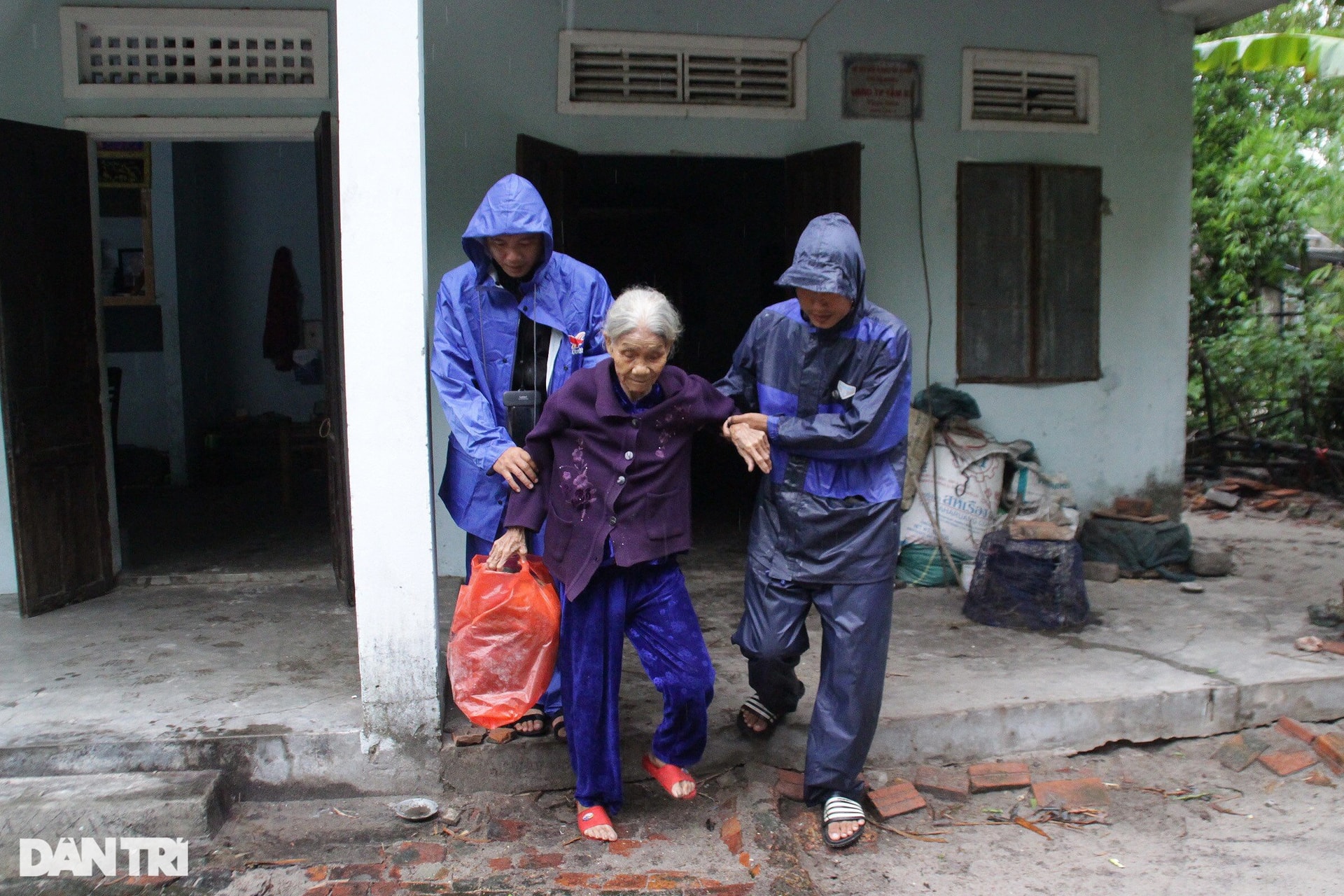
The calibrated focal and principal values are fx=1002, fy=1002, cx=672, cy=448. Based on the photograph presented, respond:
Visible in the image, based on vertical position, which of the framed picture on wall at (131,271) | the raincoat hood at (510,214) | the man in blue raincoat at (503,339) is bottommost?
the man in blue raincoat at (503,339)

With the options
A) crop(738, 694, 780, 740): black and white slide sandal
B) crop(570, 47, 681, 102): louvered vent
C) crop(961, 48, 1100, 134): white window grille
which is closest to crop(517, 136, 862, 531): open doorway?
crop(961, 48, 1100, 134): white window grille

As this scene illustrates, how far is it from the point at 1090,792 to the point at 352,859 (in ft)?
8.34

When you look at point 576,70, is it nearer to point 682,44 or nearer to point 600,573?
point 682,44

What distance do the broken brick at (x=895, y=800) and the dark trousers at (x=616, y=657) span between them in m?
0.74

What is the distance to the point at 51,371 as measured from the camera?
510 centimetres

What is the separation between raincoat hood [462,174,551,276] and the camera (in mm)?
3193

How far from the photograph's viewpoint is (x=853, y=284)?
9.95 feet

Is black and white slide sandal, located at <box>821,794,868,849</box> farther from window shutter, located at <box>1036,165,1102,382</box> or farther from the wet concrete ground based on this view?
window shutter, located at <box>1036,165,1102,382</box>

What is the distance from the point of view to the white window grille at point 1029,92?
19.7ft

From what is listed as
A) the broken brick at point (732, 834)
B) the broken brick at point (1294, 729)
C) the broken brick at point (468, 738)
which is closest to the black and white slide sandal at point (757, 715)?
the broken brick at point (732, 834)

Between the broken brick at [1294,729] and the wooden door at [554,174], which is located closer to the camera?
the broken brick at [1294,729]

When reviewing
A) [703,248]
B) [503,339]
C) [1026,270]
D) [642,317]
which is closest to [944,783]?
[642,317]

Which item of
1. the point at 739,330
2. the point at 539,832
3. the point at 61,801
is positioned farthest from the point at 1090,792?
the point at 739,330

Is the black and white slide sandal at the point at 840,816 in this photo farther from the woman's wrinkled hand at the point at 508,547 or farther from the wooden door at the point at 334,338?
the wooden door at the point at 334,338
